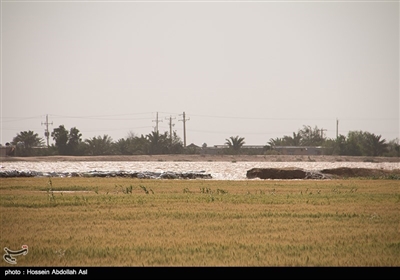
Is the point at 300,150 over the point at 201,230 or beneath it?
over

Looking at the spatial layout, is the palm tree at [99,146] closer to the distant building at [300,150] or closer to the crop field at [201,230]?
the distant building at [300,150]

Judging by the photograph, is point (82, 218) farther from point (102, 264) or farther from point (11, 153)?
point (11, 153)

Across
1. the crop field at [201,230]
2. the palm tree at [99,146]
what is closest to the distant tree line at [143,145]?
the palm tree at [99,146]

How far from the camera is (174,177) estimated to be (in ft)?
144

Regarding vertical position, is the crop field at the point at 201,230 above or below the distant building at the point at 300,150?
below

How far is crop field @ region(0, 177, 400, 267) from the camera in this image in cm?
1282

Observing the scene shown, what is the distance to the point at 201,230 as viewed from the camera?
1622cm

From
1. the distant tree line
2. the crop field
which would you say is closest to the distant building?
the distant tree line

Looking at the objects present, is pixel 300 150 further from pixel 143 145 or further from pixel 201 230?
pixel 201 230

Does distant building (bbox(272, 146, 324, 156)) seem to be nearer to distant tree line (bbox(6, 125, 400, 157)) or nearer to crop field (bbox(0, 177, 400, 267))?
distant tree line (bbox(6, 125, 400, 157))

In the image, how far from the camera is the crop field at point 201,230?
12.8 meters

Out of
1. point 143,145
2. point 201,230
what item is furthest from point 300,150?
point 201,230
